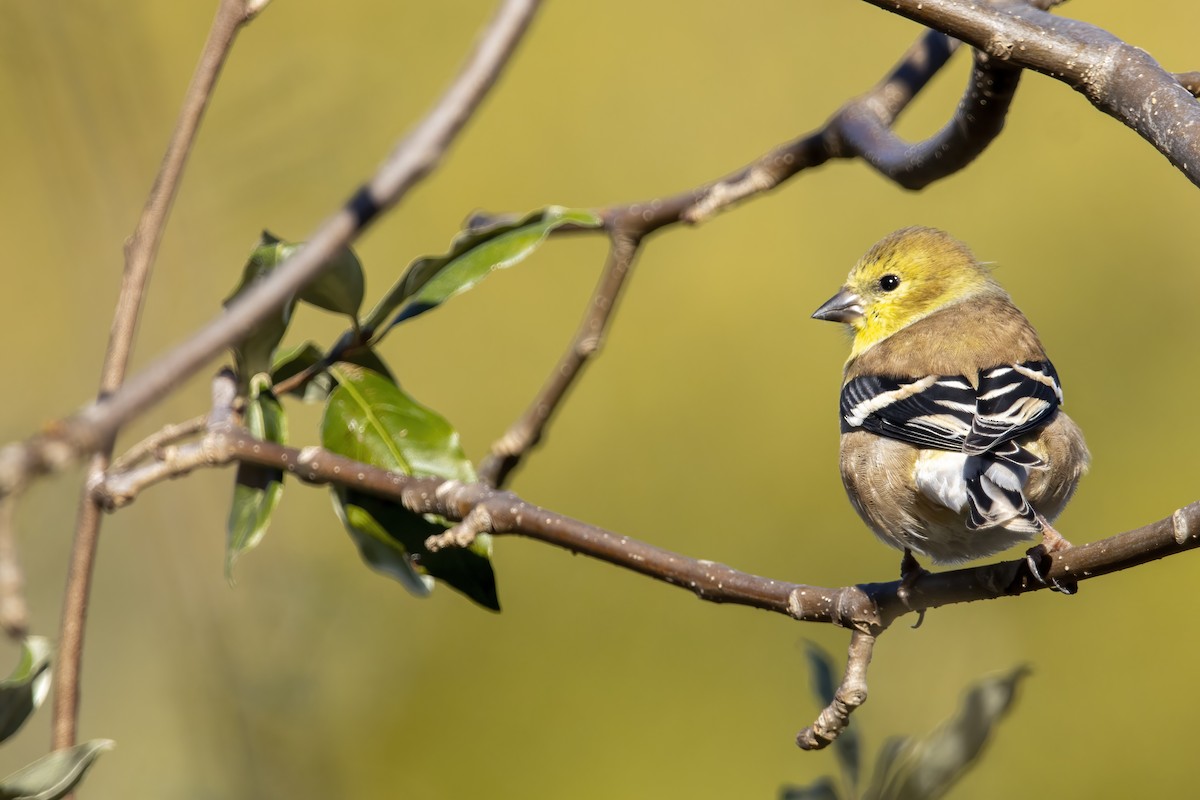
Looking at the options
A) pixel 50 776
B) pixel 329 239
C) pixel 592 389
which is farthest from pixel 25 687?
pixel 592 389

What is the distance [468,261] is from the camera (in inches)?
90.5

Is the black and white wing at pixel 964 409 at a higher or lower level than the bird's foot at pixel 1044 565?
higher

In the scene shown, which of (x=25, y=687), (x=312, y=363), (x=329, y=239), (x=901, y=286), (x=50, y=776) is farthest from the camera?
(x=901, y=286)

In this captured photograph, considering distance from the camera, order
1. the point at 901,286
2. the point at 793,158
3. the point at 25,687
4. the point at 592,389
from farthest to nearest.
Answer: the point at 592,389 → the point at 901,286 → the point at 793,158 → the point at 25,687

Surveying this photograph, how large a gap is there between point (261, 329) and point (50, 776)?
0.86m

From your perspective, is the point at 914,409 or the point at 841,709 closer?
the point at 841,709

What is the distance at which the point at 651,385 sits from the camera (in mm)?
5855

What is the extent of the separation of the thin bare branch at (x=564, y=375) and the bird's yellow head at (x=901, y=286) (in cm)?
133

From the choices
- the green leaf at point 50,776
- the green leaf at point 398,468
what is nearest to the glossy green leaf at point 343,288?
the green leaf at point 398,468

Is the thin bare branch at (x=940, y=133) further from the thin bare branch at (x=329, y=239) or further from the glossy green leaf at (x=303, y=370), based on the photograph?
the glossy green leaf at (x=303, y=370)

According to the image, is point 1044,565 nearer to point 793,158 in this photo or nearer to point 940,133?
point 940,133

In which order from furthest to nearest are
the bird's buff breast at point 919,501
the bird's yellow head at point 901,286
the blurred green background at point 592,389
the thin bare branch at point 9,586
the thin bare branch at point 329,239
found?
the bird's yellow head at point 901,286 → the blurred green background at point 592,389 → the bird's buff breast at point 919,501 → the thin bare branch at point 9,586 → the thin bare branch at point 329,239

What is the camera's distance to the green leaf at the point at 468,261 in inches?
88.4

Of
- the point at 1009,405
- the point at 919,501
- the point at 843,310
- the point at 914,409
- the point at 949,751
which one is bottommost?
the point at 949,751
